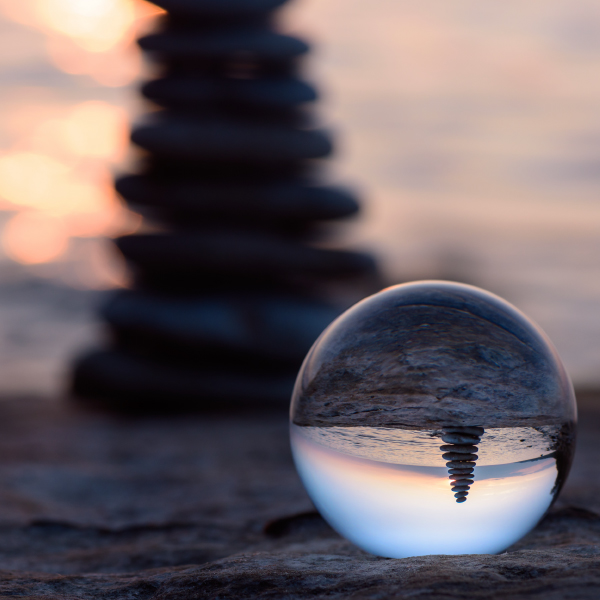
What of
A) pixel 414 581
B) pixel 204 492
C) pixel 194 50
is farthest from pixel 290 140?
pixel 414 581

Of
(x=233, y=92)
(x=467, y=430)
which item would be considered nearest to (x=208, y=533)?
(x=467, y=430)

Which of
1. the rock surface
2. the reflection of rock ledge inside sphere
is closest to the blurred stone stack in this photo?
the rock surface

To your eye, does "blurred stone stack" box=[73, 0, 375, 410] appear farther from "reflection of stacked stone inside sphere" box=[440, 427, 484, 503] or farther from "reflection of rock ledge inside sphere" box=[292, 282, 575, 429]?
"reflection of stacked stone inside sphere" box=[440, 427, 484, 503]

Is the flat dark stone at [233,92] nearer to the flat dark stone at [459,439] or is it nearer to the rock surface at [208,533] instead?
the rock surface at [208,533]

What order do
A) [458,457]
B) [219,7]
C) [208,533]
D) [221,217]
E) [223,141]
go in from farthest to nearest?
[221,217] → [223,141] → [219,7] → [208,533] → [458,457]

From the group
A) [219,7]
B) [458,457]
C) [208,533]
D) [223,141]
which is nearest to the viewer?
[458,457]

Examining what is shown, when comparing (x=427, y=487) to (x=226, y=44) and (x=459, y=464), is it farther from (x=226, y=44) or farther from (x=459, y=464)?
(x=226, y=44)

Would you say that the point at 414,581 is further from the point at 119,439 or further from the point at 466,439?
the point at 119,439
